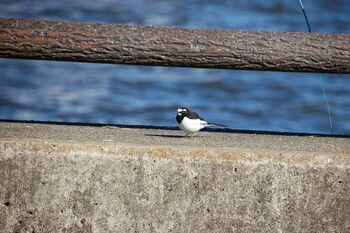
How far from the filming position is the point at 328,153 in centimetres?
511

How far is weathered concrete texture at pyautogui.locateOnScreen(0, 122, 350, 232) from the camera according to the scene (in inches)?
196

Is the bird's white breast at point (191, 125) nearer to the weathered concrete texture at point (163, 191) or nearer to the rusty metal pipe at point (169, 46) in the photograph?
the rusty metal pipe at point (169, 46)

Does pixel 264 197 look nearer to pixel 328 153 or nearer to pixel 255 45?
pixel 328 153

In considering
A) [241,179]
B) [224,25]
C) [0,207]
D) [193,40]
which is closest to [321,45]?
[193,40]

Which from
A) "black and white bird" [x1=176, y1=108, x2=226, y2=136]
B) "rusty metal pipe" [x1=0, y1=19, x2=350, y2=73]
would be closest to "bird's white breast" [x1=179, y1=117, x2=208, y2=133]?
"black and white bird" [x1=176, y1=108, x2=226, y2=136]

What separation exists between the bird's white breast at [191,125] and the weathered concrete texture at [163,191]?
1.43m

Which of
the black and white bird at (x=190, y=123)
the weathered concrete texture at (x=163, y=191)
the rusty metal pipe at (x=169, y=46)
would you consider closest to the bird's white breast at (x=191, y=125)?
the black and white bird at (x=190, y=123)

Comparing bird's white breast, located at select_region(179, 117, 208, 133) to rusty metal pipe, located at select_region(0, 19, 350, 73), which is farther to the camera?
bird's white breast, located at select_region(179, 117, 208, 133)

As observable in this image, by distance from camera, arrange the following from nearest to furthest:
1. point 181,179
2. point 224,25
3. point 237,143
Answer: point 181,179, point 237,143, point 224,25

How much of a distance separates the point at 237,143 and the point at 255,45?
2.20 ft

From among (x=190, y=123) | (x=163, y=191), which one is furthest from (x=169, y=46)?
(x=163, y=191)

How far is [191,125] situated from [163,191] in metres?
1.57

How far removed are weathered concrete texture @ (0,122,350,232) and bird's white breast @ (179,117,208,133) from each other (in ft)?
4.68

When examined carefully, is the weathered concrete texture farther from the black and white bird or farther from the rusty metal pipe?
the black and white bird
